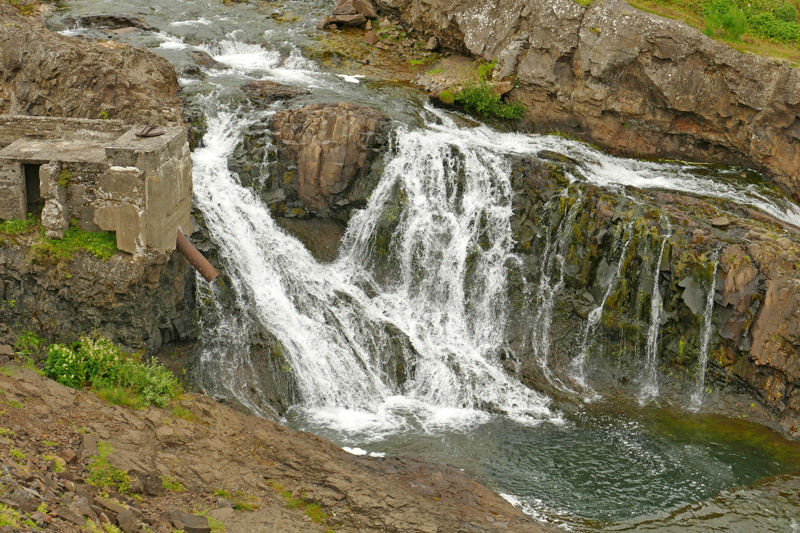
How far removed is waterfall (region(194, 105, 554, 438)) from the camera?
14.6m

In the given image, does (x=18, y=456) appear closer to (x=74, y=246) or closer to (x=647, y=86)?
(x=74, y=246)

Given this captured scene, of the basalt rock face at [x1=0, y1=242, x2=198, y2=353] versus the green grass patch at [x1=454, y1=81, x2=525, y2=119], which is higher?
the green grass patch at [x1=454, y1=81, x2=525, y2=119]

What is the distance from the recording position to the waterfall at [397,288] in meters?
14.6

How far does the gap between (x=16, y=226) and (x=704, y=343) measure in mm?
12904

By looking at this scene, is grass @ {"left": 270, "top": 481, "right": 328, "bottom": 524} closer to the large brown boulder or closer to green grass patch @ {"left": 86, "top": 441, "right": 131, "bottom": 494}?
green grass patch @ {"left": 86, "top": 441, "right": 131, "bottom": 494}

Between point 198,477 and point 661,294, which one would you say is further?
point 661,294

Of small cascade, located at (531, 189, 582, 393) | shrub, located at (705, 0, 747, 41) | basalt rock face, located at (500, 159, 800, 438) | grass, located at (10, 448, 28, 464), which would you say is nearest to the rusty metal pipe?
grass, located at (10, 448, 28, 464)

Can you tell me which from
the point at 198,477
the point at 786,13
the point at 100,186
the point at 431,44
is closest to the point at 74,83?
the point at 100,186

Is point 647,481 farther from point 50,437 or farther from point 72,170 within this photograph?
point 72,170

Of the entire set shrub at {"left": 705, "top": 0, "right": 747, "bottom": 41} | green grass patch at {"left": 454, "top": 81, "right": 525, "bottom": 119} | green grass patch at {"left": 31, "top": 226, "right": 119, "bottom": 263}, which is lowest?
green grass patch at {"left": 31, "top": 226, "right": 119, "bottom": 263}

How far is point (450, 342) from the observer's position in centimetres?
1589

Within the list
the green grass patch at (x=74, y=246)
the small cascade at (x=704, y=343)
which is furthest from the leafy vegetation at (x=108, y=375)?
the small cascade at (x=704, y=343)

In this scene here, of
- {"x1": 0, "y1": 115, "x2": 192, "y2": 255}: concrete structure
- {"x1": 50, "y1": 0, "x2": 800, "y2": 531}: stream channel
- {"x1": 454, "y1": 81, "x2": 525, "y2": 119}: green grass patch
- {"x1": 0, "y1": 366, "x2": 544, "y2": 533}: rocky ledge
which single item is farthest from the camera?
{"x1": 454, "y1": 81, "x2": 525, "y2": 119}: green grass patch

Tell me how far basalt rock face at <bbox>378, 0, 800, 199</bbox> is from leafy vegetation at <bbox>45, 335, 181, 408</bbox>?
12.4 metres
